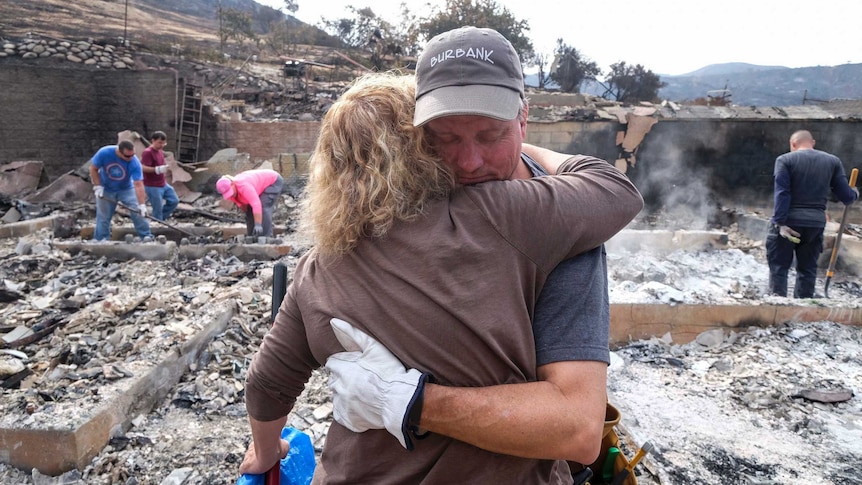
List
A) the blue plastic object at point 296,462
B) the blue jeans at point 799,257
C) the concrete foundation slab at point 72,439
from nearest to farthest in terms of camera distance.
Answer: the blue plastic object at point 296,462
the concrete foundation slab at point 72,439
the blue jeans at point 799,257

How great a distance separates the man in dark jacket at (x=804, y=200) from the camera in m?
5.17

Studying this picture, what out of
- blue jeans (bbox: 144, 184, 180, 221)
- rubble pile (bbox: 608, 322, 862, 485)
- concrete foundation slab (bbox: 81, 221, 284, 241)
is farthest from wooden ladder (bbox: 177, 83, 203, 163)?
rubble pile (bbox: 608, 322, 862, 485)

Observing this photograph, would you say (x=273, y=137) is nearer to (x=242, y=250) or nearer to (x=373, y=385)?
(x=242, y=250)

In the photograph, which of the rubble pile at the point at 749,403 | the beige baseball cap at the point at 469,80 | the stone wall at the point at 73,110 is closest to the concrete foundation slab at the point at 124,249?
the rubble pile at the point at 749,403

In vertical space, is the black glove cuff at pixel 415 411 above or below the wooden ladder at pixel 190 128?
below

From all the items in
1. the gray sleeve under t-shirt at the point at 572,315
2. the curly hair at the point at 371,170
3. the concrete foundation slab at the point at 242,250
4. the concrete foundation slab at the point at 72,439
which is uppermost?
the curly hair at the point at 371,170

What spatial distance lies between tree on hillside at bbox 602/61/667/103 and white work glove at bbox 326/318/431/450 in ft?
95.0

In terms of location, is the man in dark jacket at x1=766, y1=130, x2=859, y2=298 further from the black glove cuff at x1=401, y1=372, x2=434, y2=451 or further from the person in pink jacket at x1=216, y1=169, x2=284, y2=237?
the person in pink jacket at x1=216, y1=169, x2=284, y2=237

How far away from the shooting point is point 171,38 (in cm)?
2758

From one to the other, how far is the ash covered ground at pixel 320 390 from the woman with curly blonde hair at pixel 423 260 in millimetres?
1844

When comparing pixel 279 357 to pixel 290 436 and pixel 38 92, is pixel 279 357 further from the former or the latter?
pixel 38 92

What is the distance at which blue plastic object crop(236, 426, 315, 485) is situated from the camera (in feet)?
4.91

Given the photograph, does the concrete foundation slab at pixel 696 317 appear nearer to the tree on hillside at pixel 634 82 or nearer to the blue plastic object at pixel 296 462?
the blue plastic object at pixel 296 462

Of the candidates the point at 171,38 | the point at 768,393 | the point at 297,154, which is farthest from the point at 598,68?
the point at 768,393
